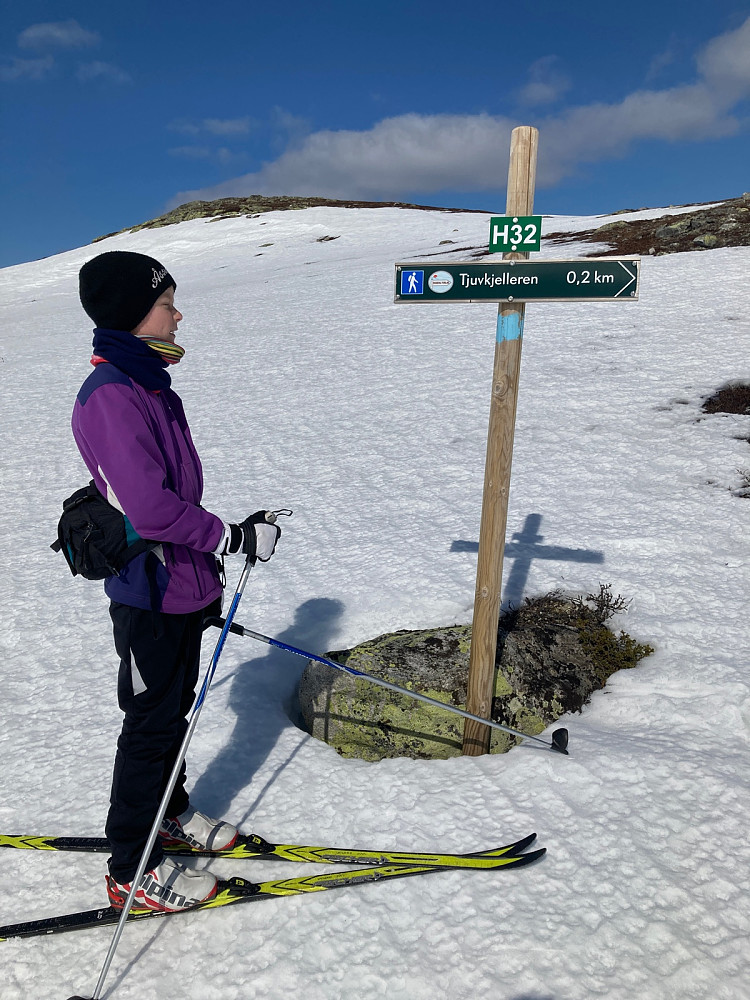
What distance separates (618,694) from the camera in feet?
13.8

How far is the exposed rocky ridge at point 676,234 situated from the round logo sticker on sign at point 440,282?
652 inches

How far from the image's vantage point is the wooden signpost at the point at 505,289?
3113mm

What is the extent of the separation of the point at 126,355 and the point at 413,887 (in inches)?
103

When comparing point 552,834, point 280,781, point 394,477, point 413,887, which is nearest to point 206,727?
point 280,781

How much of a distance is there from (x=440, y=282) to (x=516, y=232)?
43cm

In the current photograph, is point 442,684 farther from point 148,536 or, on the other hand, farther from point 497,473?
point 148,536

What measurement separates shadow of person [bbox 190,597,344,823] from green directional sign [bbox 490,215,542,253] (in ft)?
9.96

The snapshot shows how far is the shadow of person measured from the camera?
368cm

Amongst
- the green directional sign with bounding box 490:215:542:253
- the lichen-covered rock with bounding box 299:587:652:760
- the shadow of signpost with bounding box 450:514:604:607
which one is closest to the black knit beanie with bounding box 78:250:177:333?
the green directional sign with bounding box 490:215:542:253

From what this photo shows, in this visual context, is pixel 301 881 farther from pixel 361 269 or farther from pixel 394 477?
pixel 361 269

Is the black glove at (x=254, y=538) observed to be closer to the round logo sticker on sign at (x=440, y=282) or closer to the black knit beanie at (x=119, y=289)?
the black knit beanie at (x=119, y=289)

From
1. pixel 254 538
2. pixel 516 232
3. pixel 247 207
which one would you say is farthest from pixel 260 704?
pixel 247 207

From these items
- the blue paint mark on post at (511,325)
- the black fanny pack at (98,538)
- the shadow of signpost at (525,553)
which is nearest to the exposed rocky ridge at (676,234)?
the shadow of signpost at (525,553)

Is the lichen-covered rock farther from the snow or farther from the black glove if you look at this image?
the black glove
